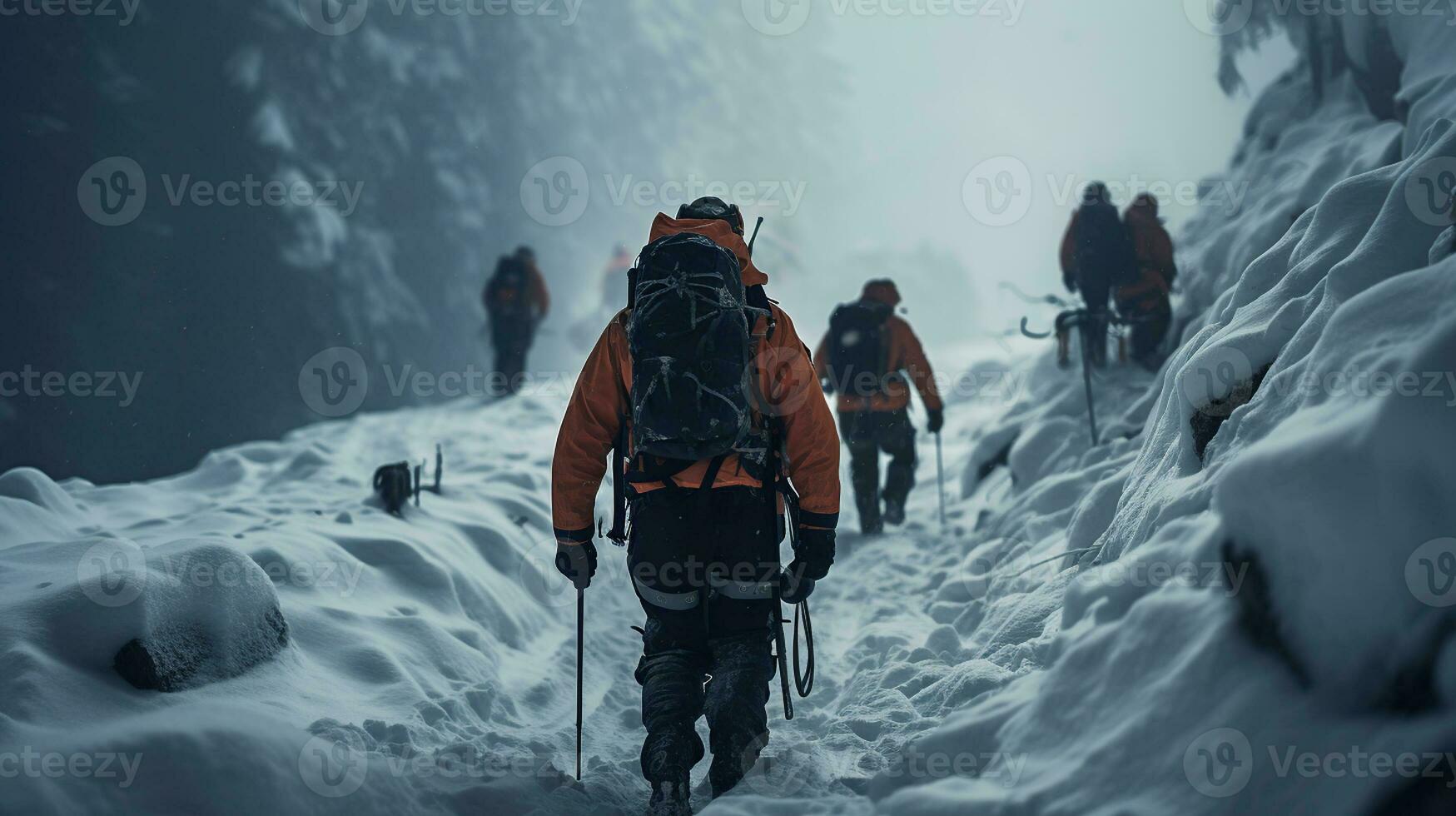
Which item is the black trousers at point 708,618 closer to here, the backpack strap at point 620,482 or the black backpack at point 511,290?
the backpack strap at point 620,482

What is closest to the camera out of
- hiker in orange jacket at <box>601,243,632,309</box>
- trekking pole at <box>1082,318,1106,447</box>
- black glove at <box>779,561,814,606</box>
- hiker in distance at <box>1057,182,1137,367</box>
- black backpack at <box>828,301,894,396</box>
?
black glove at <box>779,561,814,606</box>

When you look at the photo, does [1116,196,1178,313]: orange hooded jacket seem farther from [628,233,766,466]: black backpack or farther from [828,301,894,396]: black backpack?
[628,233,766,466]: black backpack

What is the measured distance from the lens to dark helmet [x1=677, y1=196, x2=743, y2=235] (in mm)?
3082

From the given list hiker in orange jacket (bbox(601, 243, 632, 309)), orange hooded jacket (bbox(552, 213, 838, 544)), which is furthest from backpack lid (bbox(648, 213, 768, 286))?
hiker in orange jacket (bbox(601, 243, 632, 309))

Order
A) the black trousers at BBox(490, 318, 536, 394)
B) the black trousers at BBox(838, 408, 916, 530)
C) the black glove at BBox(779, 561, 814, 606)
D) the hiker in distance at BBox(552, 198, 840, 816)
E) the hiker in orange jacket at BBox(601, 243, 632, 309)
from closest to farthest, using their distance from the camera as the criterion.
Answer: the hiker in distance at BBox(552, 198, 840, 816), the black glove at BBox(779, 561, 814, 606), the black trousers at BBox(838, 408, 916, 530), the black trousers at BBox(490, 318, 536, 394), the hiker in orange jacket at BBox(601, 243, 632, 309)

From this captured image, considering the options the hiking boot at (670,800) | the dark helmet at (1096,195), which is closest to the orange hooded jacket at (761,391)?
the hiking boot at (670,800)

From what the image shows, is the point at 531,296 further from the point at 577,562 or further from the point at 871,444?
the point at 577,562

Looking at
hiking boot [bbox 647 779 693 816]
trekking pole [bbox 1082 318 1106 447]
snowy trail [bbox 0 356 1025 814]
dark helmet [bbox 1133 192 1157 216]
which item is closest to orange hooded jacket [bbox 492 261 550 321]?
snowy trail [bbox 0 356 1025 814]

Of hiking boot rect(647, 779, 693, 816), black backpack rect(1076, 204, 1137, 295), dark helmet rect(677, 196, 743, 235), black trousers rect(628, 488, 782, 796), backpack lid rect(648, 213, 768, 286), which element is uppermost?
black backpack rect(1076, 204, 1137, 295)

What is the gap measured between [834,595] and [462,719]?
3085mm

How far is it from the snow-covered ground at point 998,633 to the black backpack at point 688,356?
114cm

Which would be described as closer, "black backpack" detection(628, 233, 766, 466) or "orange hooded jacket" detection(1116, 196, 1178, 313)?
"black backpack" detection(628, 233, 766, 466)

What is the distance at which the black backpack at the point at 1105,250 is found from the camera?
8227 mm

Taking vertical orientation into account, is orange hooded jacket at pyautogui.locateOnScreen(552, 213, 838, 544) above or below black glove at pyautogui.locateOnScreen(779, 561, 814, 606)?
above
